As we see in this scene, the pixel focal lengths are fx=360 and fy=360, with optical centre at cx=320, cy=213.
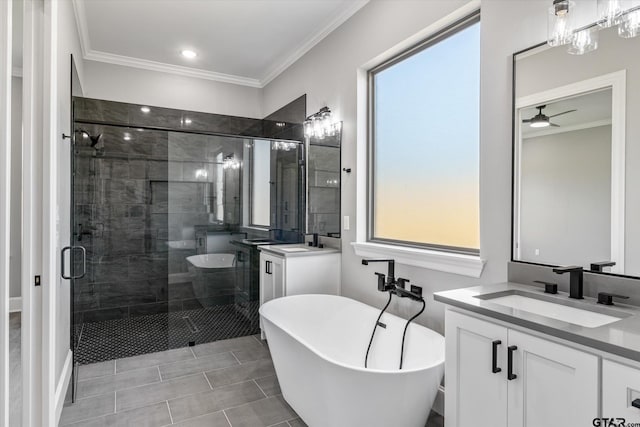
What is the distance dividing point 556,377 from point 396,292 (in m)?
1.33

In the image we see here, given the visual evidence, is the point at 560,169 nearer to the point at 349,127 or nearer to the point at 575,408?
the point at 575,408

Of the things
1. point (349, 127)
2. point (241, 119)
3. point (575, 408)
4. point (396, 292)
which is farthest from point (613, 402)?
→ point (241, 119)

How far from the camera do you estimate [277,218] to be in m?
3.96

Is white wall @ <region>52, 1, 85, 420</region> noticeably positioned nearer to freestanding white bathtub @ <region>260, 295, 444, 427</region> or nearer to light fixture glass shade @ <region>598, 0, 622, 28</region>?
freestanding white bathtub @ <region>260, 295, 444, 427</region>

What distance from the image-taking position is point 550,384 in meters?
1.13

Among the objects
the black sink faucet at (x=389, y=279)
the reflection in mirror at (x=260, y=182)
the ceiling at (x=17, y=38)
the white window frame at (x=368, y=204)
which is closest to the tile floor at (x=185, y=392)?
the black sink faucet at (x=389, y=279)

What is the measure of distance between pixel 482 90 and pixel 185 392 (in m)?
2.72

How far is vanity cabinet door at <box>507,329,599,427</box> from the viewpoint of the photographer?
3.41 ft

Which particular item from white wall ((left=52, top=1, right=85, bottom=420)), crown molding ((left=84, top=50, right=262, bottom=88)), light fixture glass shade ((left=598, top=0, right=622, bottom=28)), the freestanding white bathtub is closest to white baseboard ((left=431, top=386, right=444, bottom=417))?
the freestanding white bathtub

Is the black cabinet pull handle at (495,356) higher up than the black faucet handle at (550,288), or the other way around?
the black faucet handle at (550,288)

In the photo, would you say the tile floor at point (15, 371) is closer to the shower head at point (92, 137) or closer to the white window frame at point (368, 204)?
the white window frame at point (368, 204)

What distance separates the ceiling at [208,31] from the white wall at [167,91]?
10cm

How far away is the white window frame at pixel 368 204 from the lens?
2.11 meters

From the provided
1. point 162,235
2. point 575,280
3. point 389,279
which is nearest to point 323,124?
point 389,279
